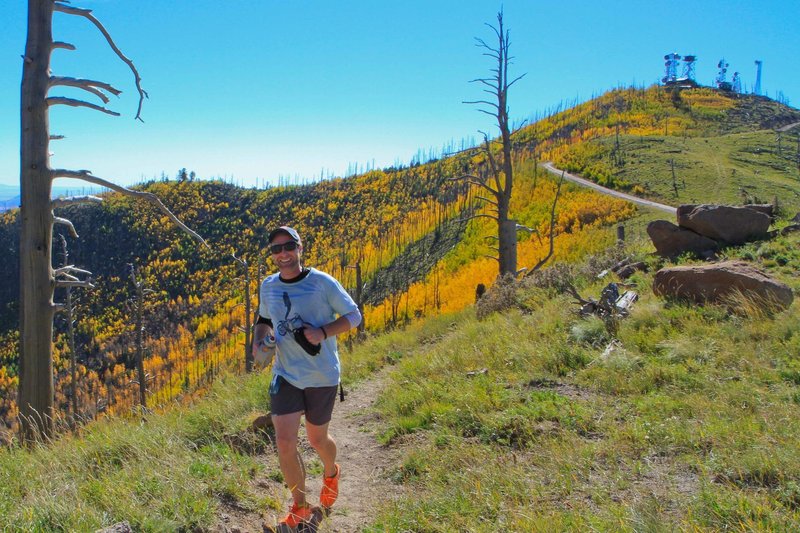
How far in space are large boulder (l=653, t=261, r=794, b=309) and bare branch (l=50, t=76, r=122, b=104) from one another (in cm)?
724

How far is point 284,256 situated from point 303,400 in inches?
36.7

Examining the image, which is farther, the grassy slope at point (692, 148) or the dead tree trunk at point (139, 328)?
the grassy slope at point (692, 148)

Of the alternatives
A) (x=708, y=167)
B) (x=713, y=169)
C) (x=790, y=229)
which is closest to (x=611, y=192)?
(x=708, y=167)

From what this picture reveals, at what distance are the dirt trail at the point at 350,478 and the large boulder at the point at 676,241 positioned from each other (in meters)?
7.02

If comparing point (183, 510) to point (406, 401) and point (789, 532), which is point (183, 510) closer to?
point (406, 401)

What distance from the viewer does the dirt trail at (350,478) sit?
129 inches

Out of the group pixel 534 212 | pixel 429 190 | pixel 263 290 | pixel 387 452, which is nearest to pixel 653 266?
pixel 387 452

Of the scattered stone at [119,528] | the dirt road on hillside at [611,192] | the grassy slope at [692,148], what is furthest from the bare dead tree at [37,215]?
the dirt road on hillside at [611,192]

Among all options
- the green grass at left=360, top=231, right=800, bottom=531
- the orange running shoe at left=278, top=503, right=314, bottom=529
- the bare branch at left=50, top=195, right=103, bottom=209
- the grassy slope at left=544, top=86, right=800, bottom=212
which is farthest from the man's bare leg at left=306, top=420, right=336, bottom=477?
the grassy slope at left=544, top=86, right=800, bottom=212

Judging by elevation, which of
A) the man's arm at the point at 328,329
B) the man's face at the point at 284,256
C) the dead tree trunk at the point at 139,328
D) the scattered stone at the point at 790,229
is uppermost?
the scattered stone at the point at 790,229

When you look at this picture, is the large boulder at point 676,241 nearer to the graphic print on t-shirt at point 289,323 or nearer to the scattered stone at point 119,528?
the graphic print on t-shirt at point 289,323

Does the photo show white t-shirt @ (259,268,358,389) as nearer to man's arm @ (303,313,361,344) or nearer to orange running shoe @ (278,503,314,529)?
man's arm @ (303,313,361,344)

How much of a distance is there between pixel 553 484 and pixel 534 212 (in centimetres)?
3157

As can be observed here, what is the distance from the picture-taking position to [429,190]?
7850cm
